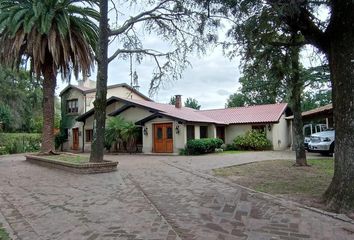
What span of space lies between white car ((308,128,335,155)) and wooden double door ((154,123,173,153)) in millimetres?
9804

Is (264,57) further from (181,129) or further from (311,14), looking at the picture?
(181,129)

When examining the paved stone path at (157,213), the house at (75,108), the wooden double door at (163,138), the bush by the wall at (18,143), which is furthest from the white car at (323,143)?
the bush by the wall at (18,143)

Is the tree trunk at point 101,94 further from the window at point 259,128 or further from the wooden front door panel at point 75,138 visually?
the wooden front door panel at point 75,138

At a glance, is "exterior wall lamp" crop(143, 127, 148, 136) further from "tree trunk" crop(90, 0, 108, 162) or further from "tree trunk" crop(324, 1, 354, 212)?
"tree trunk" crop(324, 1, 354, 212)

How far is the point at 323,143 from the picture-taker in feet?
64.4

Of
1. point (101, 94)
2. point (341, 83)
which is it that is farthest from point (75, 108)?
point (341, 83)

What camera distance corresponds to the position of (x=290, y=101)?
47.1 ft

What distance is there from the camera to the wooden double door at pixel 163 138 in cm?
→ 2533

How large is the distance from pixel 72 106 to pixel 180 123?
15.2 meters

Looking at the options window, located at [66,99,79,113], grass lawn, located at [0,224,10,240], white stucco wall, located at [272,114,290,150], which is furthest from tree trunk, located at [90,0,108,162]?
window, located at [66,99,79,113]

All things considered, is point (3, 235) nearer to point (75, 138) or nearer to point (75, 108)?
point (75, 138)

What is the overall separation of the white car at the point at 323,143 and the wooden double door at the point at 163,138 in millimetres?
9804

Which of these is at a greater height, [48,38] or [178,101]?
[48,38]

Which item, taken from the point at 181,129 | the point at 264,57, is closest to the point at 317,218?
the point at 264,57
